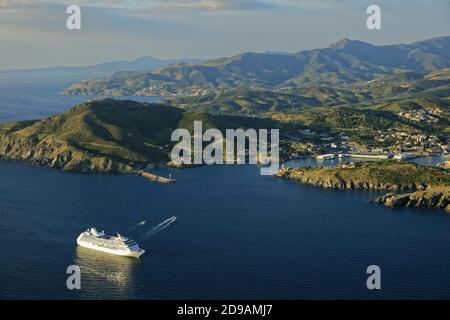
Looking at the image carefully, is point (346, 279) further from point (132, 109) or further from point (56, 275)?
point (132, 109)

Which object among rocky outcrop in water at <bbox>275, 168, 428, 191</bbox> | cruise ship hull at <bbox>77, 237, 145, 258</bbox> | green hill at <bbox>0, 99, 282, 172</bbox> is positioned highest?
green hill at <bbox>0, 99, 282, 172</bbox>

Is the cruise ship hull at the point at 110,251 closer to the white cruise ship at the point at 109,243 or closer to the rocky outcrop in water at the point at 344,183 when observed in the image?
the white cruise ship at the point at 109,243

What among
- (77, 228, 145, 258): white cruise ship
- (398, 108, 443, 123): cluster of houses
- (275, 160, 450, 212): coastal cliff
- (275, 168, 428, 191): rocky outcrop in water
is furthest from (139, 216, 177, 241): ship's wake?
(398, 108, 443, 123): cluster of houses

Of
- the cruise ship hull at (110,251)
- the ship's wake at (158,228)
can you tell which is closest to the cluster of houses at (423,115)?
the ship's wake at (158,228)

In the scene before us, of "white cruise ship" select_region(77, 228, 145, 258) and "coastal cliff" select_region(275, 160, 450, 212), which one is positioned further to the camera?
"coastal cliff" select_region(275, 160, 450, 212)

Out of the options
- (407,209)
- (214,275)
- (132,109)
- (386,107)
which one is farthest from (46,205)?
(386,107)

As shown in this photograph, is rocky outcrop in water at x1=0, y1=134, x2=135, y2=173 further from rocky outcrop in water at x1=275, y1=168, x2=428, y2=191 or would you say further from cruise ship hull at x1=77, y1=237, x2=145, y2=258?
cruise ship hull at x1=77, y1=237, x2=145, y2=258
